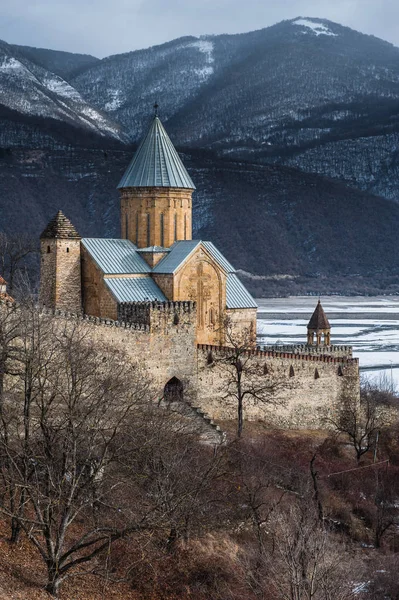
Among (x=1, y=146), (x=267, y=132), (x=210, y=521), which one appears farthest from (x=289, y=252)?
(x=210, y=521)

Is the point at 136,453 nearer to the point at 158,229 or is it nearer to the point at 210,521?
the point at 210,521

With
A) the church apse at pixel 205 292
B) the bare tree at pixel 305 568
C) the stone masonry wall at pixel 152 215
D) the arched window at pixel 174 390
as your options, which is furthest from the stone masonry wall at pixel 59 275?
the bare tree at pixel 305 568

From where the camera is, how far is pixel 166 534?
754 inches

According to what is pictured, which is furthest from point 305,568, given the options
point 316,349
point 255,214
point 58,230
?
point 255,214

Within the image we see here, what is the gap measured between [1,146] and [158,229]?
265 ft

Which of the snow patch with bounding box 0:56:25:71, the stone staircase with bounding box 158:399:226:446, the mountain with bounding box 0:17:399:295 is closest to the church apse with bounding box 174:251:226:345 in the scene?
the stone staircase with bounding box 158:399:226:446

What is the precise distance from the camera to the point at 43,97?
147 m

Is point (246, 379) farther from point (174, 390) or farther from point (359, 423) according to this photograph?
point (359, 423)

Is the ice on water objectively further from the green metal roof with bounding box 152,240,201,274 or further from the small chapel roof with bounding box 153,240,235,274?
the green metal roof with bounding box 152,240,201,274

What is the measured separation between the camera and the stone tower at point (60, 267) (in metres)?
28.4

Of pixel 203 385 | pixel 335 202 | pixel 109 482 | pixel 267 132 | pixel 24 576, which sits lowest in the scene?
pixel 24 576

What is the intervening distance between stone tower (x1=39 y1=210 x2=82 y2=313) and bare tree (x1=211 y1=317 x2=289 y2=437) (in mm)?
4620

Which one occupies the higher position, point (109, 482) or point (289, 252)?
point (289, 252)

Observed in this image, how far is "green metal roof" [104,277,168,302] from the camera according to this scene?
28.8 metres
